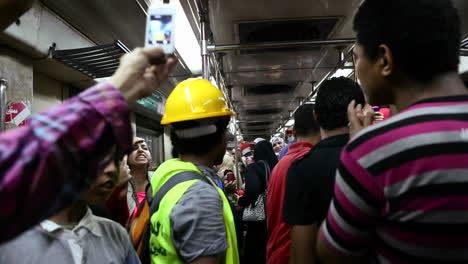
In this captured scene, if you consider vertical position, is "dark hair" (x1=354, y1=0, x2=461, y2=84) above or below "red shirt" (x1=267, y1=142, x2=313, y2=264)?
above

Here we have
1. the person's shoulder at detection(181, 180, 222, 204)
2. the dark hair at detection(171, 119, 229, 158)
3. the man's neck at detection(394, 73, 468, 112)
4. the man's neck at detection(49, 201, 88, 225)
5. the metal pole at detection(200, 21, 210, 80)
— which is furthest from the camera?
the metal pole at detection(200, 21, 210, 80)

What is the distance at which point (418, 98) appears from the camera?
89 cm

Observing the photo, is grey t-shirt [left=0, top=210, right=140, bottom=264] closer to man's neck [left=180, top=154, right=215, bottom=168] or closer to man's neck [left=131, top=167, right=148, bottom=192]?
man's neck [left=180, top=154, right=215, bottom=168]

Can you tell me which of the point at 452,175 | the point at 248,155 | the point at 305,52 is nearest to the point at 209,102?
the point at 452,175

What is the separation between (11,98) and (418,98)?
104 inches

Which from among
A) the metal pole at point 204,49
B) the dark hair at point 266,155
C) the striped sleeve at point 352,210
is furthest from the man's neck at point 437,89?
the dark hair at point 266,155

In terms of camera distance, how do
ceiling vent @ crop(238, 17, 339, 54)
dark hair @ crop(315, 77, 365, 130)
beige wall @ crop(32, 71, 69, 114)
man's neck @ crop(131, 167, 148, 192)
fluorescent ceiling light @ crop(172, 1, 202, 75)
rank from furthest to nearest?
ceiling vent @ crop(238, 17, 339, 54), fluorescent ceiling light @ crop(172, 1, 202, 75), beige wall @ crop(32, 71, 69, 114), man's neck @ crop(131, 167, 148, 192), dark hair @ crop(315, 77, 365, 130)

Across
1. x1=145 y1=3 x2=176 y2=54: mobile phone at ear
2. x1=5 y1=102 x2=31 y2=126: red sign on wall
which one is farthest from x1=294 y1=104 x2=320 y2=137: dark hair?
x1=5 y1=102 x2=31 y2=126: red sign on wall

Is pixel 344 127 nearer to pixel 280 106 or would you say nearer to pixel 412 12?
pixel 412 12

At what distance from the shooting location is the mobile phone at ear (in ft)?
2.70

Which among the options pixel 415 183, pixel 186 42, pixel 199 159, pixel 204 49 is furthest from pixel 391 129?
pixel 186 42

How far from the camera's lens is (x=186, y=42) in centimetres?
419

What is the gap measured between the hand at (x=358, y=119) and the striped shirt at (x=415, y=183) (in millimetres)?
643

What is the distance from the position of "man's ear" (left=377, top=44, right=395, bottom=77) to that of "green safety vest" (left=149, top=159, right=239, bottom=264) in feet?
2.56
